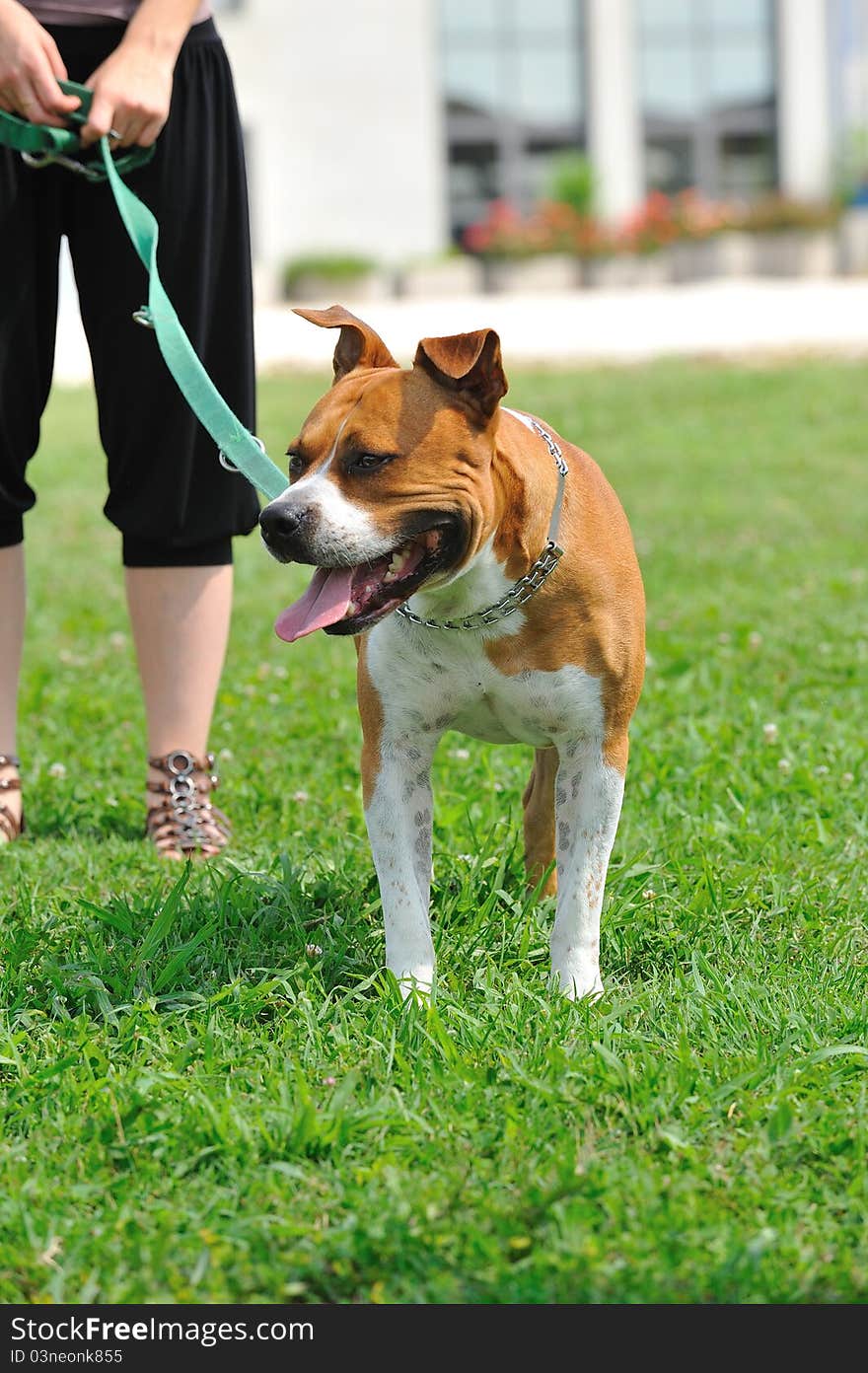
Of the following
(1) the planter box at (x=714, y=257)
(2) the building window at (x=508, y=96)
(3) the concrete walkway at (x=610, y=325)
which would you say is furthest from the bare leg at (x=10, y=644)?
(2) the building window at (x=508, y=96)

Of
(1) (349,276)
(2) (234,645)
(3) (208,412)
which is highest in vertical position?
(1) (349,276)

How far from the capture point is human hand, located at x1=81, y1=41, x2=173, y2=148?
11.0ft

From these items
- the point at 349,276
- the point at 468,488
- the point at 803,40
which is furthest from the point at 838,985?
the point at 803,40

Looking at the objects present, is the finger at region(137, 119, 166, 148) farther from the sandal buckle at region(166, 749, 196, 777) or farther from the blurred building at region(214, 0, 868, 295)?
the blurred building at region(214, 0, 868, 295)

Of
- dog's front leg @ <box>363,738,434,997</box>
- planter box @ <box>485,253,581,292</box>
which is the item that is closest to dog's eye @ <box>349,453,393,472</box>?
dog's front leg @ <box>363,738,434,997</box>

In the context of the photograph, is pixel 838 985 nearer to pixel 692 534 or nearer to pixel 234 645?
pixel 234 645

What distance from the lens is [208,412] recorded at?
327cm

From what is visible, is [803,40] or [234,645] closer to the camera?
[234,645]

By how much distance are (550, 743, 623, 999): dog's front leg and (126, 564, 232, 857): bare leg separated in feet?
3.61

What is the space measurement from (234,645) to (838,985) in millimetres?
3387

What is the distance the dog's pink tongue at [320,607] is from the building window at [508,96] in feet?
96.6

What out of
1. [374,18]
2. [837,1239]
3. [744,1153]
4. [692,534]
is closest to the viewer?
[837,1239]

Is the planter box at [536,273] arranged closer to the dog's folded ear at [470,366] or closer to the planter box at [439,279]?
the planter box at [439,279]

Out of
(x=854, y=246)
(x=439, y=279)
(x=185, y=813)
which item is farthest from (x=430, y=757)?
(x=854, y=246)
